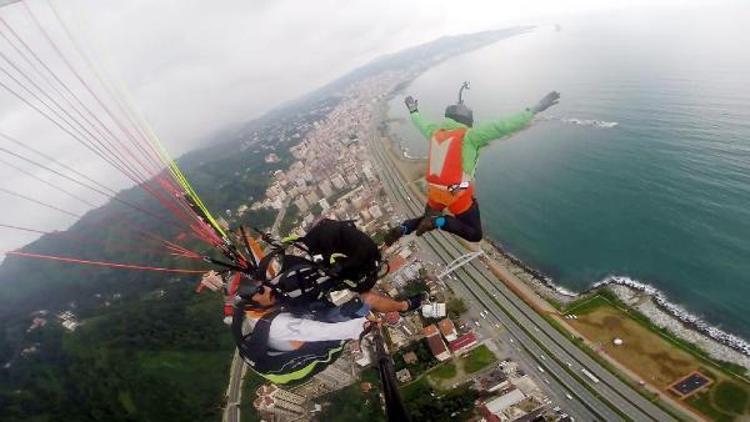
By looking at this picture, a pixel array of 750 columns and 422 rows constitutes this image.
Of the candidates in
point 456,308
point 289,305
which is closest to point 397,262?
point 456,308

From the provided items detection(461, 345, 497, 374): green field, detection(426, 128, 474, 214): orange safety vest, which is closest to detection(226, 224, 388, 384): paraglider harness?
detection(426, 128, 474, 214): orange safety vest

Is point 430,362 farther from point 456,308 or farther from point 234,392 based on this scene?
point 234,392

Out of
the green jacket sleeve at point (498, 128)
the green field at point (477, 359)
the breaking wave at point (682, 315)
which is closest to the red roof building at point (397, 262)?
the green field at point (477, 359)

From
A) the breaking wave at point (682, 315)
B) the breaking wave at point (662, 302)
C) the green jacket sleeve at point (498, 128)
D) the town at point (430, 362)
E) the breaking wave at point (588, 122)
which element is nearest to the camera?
the green jacket sleeve at point (498, 128)

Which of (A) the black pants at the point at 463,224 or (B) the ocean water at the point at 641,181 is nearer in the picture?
(A) the black pants at the point at 463,224

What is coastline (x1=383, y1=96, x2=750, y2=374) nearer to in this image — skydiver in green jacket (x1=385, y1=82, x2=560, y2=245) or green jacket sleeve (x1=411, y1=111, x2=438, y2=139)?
skydiver in green jacket (x1=385, y1=82, x2=560, y2=245)

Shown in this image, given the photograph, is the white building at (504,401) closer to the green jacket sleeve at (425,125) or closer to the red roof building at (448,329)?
the red roof building at (448,329)
